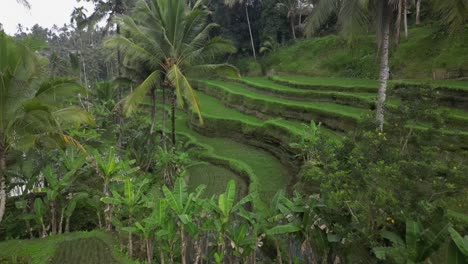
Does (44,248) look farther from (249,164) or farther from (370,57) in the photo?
(370,57)

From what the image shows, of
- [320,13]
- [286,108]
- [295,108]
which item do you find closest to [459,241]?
[320,13]

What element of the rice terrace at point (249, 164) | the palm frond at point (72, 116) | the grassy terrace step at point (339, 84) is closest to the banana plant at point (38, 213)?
the rice terrace at point (249, 164)

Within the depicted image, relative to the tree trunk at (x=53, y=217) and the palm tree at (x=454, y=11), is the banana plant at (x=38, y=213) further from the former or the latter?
the palm tree at (x=454, y=11)

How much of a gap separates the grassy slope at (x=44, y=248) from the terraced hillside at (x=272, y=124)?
4.25 meters

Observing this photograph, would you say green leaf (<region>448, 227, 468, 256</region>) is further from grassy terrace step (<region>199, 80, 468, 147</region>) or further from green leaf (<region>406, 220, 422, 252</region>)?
grassy terrace step (<region>199, 80, 468, 147</region>)

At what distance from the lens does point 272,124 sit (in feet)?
48.7

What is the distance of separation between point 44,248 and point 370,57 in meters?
18.5

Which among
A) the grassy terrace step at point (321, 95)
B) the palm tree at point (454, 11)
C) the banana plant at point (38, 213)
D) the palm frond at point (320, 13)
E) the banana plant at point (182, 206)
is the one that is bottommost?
the banana plant at point (38, 213)

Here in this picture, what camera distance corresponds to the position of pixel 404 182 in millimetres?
4621

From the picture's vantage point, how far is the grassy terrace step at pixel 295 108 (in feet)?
44.2

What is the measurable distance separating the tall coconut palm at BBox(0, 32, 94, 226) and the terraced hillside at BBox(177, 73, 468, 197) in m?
6.00

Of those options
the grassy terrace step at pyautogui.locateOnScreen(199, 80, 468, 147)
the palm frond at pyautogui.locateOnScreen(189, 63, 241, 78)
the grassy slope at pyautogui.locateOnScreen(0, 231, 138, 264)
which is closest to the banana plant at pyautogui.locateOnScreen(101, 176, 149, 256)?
the grassy slope at pyautogui.locateOnScreen(0, 231, 138, 264)

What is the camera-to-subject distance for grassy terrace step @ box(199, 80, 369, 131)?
13.5 meters

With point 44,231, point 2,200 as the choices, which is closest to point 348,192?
point 2,200
